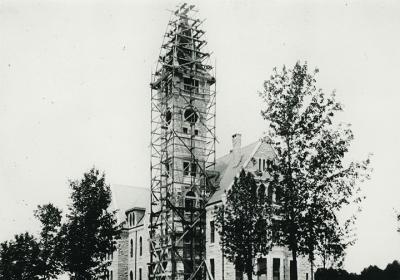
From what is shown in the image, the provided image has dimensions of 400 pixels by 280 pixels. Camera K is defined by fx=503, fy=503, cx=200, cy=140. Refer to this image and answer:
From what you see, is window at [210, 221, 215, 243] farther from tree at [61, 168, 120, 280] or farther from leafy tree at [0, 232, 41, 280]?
leafy tree at [0, 232, 41, 280]

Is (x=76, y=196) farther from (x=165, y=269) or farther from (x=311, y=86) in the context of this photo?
(x=311, y=86)

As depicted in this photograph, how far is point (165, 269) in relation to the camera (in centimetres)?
3959

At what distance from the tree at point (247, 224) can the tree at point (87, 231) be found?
9019 millimetres

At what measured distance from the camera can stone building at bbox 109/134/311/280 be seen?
37.1 m

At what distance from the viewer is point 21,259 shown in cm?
4306

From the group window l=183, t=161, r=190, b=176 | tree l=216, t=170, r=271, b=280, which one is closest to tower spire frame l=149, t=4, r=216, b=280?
window l=183, t=161, r=190, b=176

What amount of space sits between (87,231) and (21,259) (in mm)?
15727

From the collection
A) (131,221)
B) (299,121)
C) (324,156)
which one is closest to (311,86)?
(299,121)

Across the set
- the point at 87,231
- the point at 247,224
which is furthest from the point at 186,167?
the point at 247,224

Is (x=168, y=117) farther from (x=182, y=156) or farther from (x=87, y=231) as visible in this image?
(x=87, y=231)

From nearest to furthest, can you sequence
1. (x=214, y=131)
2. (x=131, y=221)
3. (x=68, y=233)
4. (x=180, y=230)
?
(x=68, y=233)
(x=180, y=230)
(x=214, y=131)
(x=131, y=221)

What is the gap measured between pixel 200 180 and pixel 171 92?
25.0 ft

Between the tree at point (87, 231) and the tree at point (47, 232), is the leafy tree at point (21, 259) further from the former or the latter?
the tree at point (87, 231)

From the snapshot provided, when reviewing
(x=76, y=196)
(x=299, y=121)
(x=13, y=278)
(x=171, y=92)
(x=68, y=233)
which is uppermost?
(x=171, y=92)
